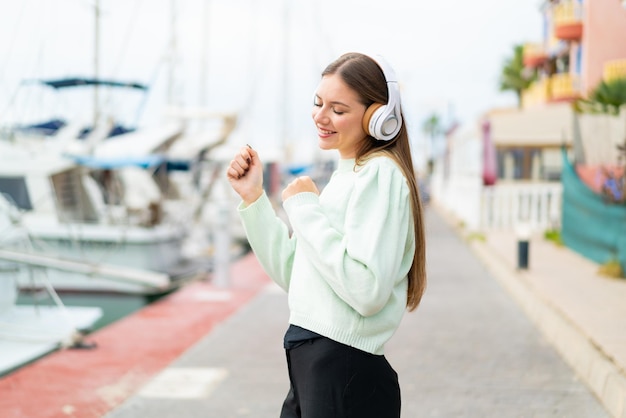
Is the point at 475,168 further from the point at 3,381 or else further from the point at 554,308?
the point at 3,381

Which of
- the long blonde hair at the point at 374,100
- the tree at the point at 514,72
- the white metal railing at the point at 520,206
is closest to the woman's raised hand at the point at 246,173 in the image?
the long blonde hair at the point at 374,100

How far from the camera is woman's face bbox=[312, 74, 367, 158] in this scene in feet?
8.01

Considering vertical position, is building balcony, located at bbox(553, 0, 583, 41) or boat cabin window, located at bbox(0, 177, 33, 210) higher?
building balcony, located at bbox(553, 0, 583, 41)

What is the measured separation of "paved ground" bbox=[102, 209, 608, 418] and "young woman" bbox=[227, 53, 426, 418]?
3247 mm

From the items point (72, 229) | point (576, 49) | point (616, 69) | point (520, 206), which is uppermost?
point (576, 49)

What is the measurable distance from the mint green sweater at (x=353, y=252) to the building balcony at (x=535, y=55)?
31113 millimetres

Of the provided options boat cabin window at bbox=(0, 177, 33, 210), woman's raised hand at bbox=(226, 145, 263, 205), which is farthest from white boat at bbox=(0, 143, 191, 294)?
woman's raised hand at bbox=(226, 145, 263, 205)

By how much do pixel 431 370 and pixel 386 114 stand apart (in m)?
4.78

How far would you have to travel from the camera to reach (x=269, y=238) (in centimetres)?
263

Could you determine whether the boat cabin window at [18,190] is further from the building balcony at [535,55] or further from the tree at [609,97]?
the building balcony at [535,55]

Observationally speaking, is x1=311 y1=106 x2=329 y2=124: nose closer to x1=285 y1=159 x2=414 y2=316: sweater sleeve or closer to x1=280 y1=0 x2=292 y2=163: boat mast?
x1=285 y1=159 x2=414 y2=316: sweater sleeve

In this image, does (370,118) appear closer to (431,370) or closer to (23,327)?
(431,370)

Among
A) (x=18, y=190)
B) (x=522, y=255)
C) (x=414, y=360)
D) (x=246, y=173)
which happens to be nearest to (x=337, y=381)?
(x=246, y=173)

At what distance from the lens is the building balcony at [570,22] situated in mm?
24828
